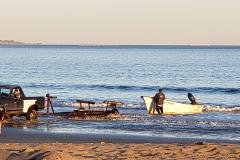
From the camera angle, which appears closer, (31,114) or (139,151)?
(139,151)

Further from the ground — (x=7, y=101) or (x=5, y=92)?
(x=5, y=92)

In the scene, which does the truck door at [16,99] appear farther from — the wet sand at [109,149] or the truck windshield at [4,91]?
the wet sand at [109,149]

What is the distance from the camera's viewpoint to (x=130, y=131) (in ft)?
89.9

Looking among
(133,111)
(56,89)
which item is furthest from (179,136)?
(56,89)

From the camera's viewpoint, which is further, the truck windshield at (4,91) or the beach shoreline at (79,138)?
the truck windshield at (4,91)

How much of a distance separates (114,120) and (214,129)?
18.0 ft

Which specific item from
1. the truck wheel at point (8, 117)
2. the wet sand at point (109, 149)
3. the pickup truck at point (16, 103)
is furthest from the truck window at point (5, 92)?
the wet sand at point (109, 149)

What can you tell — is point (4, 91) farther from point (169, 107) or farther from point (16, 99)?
point (169, 107)

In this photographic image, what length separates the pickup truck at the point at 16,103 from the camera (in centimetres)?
2905

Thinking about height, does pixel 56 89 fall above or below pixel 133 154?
above

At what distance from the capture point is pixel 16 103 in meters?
29.4

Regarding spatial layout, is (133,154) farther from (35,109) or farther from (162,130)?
(35,109)

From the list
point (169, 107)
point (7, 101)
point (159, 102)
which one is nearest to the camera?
point (7, 101)

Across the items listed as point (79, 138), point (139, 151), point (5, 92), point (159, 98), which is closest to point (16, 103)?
point (5, 92)
